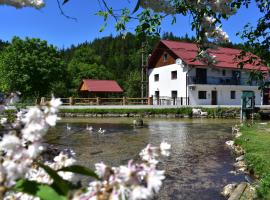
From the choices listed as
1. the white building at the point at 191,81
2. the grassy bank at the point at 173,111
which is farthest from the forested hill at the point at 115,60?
→ the grassy bank at the point at 173,111

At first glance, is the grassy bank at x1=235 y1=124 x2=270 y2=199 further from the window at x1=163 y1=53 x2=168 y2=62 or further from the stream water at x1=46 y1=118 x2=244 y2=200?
the window at x1=163 y1=53 x2=168 y2=62

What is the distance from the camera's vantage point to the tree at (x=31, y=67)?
5722cm

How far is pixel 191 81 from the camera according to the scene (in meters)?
46.4

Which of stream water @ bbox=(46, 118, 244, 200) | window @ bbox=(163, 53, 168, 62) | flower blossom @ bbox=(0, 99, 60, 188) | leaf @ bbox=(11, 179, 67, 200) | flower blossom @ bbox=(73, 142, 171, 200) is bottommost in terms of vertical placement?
stream water @ bbox=(46, 118, 244, 200)

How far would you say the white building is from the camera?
153ft

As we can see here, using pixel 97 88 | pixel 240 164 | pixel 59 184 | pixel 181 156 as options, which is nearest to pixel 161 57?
pixel 97 88

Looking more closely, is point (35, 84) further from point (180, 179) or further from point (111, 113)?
point (180, 179)

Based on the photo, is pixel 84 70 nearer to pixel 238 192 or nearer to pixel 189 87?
pixel 189 87

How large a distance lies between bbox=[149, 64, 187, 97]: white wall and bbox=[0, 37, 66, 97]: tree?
15745 mm

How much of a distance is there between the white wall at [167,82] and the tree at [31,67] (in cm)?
1575

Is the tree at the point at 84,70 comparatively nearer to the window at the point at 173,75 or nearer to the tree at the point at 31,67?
the tree at the point at 31,67

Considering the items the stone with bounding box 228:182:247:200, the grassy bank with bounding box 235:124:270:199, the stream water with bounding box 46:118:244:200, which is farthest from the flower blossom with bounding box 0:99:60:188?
the stone with bounding box 228:182:247:200

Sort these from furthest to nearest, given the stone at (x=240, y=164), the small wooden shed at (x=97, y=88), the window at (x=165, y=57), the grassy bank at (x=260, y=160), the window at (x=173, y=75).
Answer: the small wooden shed at (x=97, y=88)
the window at (x=165, y=57)
the window at (x=173, y=75)
the stone at (x=240, y=164)
the grassy bank at (x=260, y=160)

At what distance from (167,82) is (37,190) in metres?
48.8
